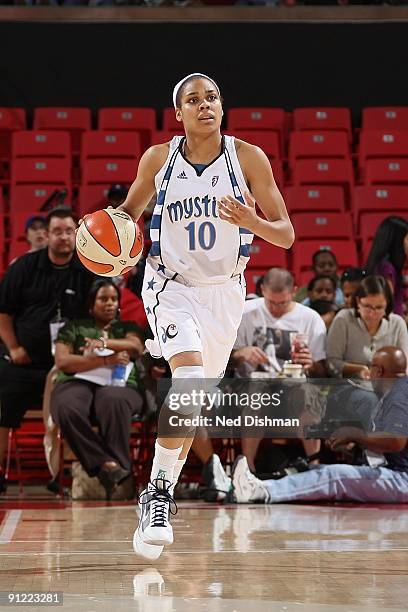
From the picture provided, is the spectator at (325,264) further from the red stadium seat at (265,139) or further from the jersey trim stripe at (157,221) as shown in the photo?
the jersey trim stripe at (157,221)

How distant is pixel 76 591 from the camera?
11.0 ft

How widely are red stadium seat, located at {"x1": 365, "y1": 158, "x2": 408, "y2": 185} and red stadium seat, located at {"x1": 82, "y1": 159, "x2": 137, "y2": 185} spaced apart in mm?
2463

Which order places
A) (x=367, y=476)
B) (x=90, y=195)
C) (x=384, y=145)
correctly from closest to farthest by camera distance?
(x=367, y=476)
(x=90, y=195)
(x=384, y=145)

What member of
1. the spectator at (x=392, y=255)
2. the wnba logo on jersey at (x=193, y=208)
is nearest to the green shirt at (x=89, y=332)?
the spectator at (x=392, y=255)

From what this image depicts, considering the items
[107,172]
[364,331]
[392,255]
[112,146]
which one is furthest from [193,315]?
[112,146]

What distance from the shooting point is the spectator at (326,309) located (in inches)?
301

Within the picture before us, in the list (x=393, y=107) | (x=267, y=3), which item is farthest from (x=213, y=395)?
(x=267, y=3)

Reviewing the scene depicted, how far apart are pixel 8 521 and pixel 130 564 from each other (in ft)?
5.57

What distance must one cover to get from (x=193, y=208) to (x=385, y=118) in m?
8.63

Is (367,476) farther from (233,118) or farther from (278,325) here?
(233,118)

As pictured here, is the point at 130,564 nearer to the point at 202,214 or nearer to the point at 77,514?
the point at 202,214

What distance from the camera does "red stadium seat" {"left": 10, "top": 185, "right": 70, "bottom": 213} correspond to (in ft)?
35.4

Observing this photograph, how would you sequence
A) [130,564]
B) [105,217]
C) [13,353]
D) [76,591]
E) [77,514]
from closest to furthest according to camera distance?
[76,591] < [130,564] < [105,217] < [77,514] < [13,353]

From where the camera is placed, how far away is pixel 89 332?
699 cm
